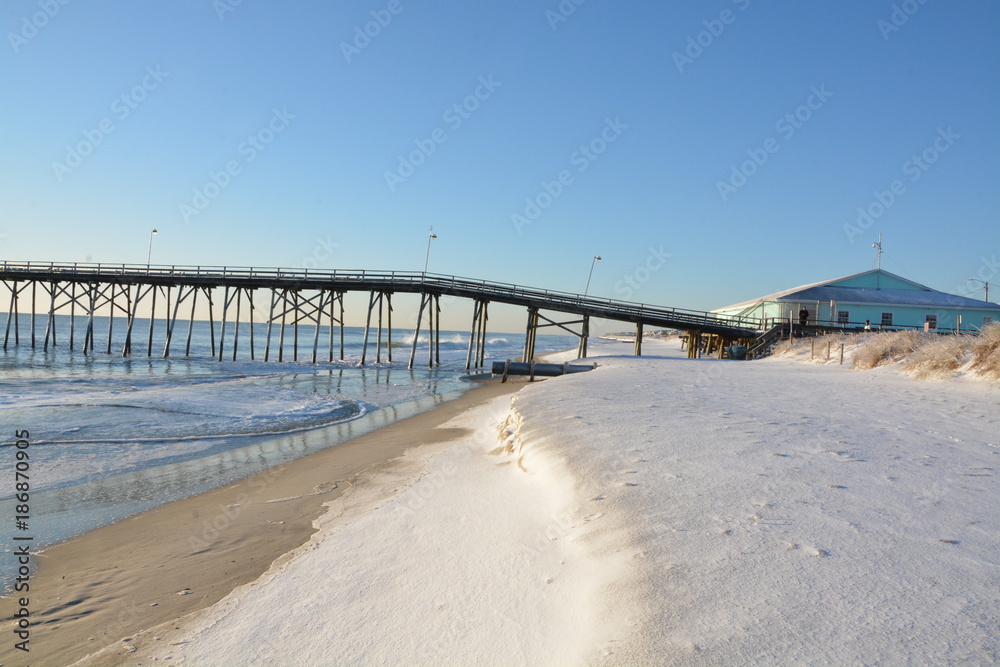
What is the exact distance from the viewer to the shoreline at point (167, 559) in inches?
171

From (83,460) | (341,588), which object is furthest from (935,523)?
(83,460)

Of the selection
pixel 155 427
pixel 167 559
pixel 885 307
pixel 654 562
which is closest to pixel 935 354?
pixel 654 562

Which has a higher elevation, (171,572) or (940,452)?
(940,452)

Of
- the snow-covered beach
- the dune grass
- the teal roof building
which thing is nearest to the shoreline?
the snow-covered beach

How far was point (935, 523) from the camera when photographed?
13.4ft

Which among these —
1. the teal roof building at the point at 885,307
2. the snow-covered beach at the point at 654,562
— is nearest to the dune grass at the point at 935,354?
the snow-covered beach at the point at 654,562

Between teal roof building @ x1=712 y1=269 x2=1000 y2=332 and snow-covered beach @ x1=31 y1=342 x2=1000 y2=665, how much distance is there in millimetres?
30608

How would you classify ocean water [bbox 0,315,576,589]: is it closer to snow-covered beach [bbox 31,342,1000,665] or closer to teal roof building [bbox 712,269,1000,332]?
snow-covered beach [bbox 31,342,1000,665]

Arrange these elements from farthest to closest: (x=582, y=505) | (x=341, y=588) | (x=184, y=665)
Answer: (x=582, y=505) < (x=341, y=588) < (x=184, y=665)

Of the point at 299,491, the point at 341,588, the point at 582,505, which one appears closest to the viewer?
the point at 341,588

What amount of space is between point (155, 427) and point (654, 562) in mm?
12298

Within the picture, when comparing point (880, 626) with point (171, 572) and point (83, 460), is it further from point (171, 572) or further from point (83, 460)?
point (83, 460)

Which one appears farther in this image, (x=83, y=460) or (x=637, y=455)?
(x=83, y=460)

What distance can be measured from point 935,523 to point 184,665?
5.27 metres
